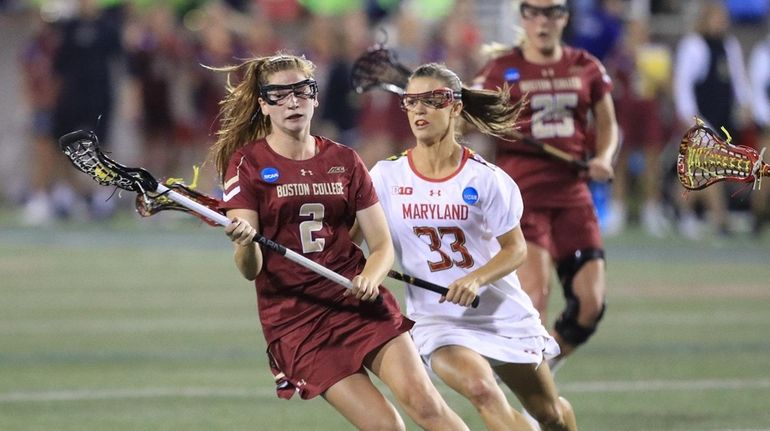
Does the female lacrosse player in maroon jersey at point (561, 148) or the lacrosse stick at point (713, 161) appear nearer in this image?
the lacrosse stick at point (713, 161)

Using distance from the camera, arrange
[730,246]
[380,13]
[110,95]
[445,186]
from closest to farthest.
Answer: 1. [445,186]
2. [730,246]
3. [110,95]
4. [380,13]

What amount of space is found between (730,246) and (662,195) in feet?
9.35

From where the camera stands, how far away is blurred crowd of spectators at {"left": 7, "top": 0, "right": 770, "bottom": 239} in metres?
20.6

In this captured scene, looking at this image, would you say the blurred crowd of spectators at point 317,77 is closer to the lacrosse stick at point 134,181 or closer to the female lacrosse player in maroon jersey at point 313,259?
the female lacrosse player in maroon jersey at point 313,259

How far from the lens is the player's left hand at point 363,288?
6652 mm

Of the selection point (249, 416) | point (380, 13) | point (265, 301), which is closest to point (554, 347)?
point (265, 301)

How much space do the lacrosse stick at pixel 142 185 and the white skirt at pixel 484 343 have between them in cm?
66

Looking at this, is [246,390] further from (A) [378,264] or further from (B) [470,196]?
(A) [378,264]

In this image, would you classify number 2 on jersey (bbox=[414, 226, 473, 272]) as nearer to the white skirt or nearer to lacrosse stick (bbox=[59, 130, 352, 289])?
the white skirt

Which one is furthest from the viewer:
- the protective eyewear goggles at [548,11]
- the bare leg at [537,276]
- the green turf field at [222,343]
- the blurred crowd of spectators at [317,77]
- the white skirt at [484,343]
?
the blurred crowd of spectators at [317,77]

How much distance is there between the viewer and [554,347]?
24.5 feet

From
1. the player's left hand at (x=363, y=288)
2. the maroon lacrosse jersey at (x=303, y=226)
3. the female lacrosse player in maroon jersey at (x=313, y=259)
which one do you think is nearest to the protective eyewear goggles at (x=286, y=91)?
the female lacrosse player in maroon jersey at (x=313, y=259)

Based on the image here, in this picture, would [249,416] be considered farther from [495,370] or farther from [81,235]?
[81,235]

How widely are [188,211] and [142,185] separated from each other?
0.22 m
